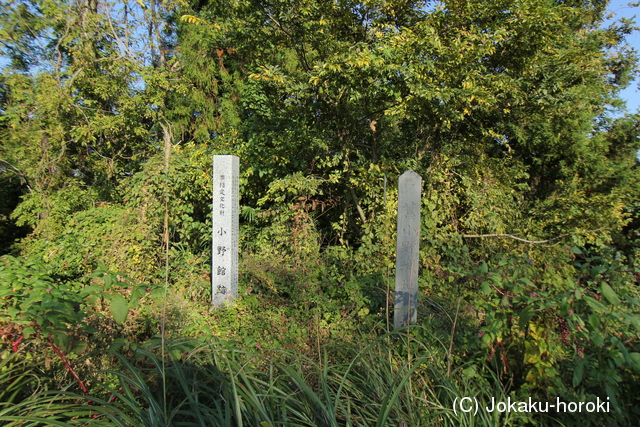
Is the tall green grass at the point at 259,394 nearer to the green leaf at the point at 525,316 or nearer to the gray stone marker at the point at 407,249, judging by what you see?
the green leaf at the point at 525,316

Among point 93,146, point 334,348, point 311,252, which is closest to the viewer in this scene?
point 334,348

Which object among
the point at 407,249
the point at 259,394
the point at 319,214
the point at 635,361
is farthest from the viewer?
the point at 319,214

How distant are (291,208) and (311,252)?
834 mm

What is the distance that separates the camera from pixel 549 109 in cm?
580

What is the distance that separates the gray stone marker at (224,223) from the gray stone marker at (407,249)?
2.17 meters

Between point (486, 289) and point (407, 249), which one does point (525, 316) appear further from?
point (407, 249)

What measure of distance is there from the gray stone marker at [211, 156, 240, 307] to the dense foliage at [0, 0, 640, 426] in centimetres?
37

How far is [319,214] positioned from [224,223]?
83.6 inches

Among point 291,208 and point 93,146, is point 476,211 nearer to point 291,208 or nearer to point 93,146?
point 291,208

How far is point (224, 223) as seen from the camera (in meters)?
4.46

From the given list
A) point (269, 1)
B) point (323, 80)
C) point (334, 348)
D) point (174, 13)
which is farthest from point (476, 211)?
point (174, 13)

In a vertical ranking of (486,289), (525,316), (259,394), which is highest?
(486,289)

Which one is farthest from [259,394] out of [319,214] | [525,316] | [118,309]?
[319,214]

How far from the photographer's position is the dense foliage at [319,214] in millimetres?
1903
